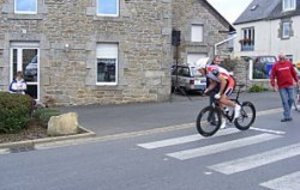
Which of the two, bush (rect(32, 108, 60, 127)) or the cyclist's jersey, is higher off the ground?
the cyclist's jersey

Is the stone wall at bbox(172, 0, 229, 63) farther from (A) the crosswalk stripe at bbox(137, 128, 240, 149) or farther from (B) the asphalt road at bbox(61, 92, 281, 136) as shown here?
(A) the crosswalk stripe at bbox(137, 128, 240, 149)

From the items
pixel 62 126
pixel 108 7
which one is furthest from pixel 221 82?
pixel 108 7

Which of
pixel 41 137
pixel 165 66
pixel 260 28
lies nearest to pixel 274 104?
pixel 165 66

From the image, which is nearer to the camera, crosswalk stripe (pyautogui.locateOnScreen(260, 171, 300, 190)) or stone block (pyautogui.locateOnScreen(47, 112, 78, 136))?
crosswalk stripe (pyautogui.locateOnScreen(260, 171, 300, 190))

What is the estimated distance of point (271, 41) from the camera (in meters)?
42.8

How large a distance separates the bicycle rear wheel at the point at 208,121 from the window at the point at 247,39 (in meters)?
35.5

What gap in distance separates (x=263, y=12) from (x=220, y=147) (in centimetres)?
3727

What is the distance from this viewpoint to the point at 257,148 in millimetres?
9578

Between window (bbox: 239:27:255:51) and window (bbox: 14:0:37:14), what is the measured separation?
29566 millimetres

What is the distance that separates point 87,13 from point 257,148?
11481 millimetres

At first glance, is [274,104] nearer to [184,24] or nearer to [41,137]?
[41,137]

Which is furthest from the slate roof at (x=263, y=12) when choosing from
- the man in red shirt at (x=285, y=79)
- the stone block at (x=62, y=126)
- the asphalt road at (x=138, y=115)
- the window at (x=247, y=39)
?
the stone block at (x=62, y=126)

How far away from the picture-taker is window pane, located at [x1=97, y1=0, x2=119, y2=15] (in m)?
19.8

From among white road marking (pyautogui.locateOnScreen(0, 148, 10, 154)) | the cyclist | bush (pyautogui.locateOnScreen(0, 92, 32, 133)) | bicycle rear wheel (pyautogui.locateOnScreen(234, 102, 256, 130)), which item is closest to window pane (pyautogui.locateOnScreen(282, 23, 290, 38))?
bicycle rear wheel (pyautogui.locateOnScreen(234, 102, 256, 130))
